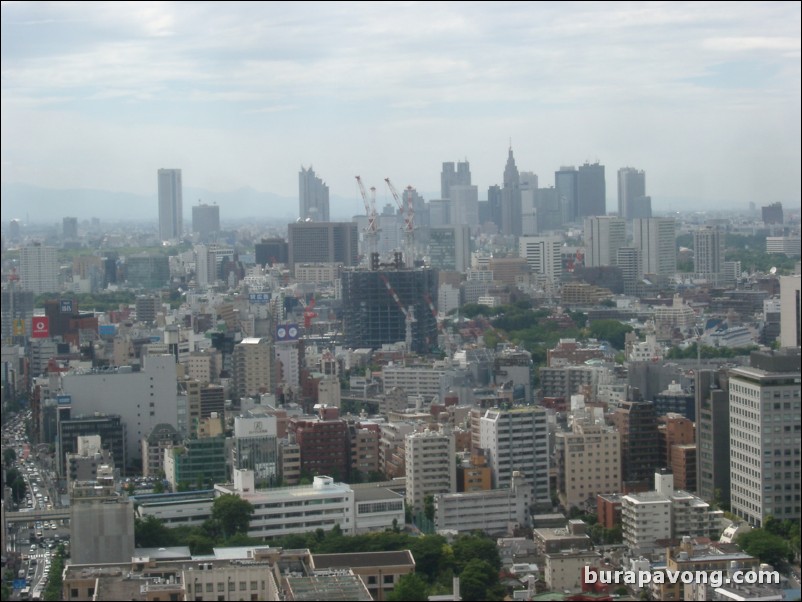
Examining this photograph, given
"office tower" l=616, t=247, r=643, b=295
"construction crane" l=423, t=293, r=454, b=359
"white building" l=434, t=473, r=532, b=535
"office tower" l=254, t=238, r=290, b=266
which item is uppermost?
"office tower" l=254, t=238, r=290, b=266

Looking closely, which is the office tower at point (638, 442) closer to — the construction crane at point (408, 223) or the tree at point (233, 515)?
the tree at point (233, 515)

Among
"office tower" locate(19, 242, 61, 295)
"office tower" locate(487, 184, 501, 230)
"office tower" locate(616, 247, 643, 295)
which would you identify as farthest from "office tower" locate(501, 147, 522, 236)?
"office tower" locate(19, 242, 61, 295)

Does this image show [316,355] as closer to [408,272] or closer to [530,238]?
[408,272]

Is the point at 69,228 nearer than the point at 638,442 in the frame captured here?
No

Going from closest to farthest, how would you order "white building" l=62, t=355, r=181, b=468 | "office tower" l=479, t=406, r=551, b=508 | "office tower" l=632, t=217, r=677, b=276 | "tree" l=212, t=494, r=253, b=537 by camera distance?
"tree" l=212, t=494, r=253, b=537 → "office tower" l=479, t=406, r=551, b=508 → "white building" l=62, t=355, r=181, b=468 → "office tower" l=632, t=217, r=677, b=276

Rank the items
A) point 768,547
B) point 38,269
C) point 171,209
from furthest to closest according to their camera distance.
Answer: point 171,209 → point 38,269 → point 768,547

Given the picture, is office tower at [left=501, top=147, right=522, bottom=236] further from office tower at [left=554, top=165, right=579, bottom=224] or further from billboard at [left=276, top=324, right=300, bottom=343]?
billboard at [left=276, top=324, right=300, bottom=343]

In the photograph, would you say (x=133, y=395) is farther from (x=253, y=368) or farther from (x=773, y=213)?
(x=773, y=213)

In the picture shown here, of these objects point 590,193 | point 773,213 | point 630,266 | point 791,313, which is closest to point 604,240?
point 630,266

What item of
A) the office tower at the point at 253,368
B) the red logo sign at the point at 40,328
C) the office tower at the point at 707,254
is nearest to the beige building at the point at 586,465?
the office tower at the point at 253,368
